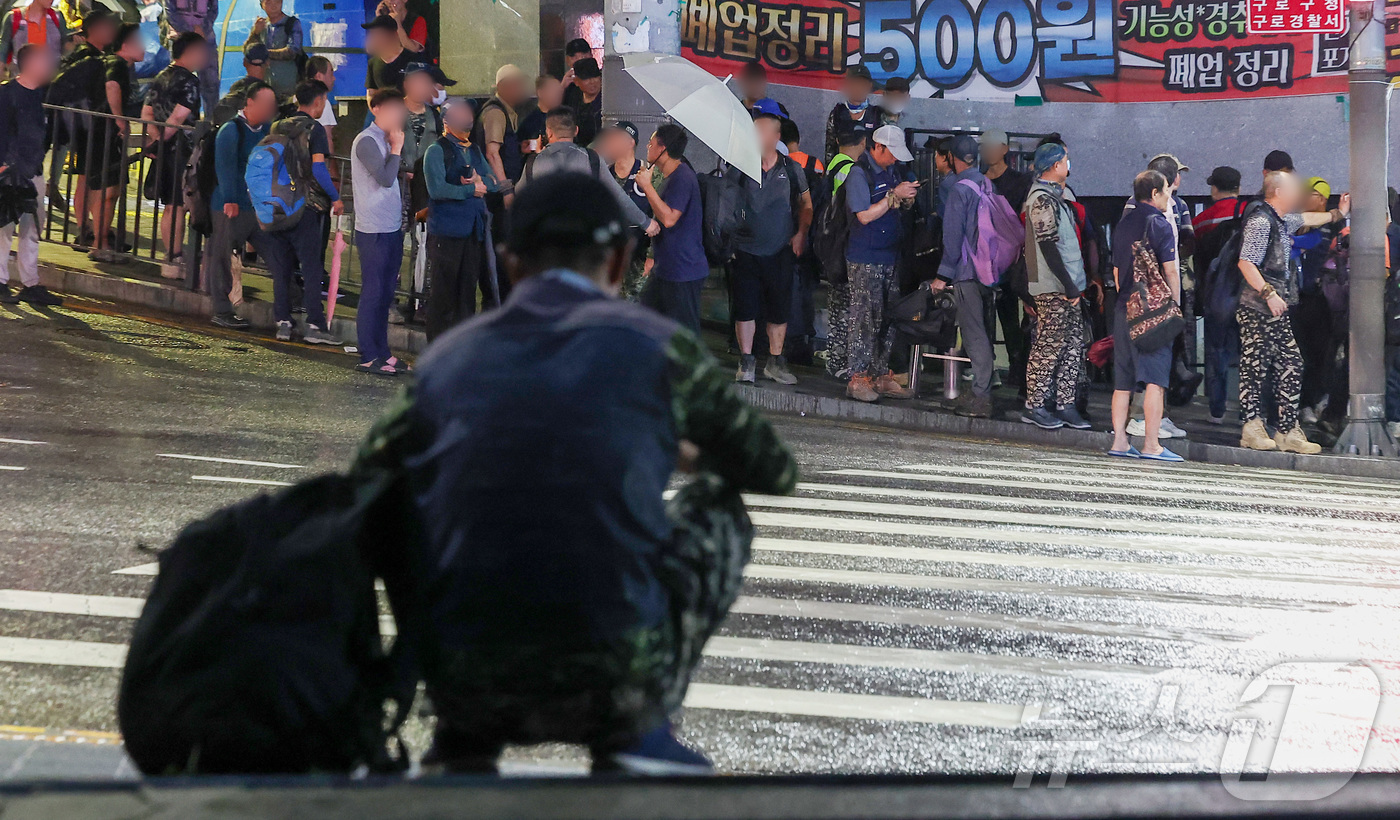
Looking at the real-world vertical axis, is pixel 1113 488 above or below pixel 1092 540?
above

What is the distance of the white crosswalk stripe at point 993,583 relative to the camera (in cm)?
532

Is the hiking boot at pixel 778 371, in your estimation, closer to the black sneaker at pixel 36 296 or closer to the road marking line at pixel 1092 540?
the road marking line at pixel 1092 540

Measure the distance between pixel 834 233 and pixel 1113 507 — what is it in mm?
4797

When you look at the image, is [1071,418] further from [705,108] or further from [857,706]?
[857,706]

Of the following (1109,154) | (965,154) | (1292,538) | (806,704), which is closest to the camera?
(806,704)

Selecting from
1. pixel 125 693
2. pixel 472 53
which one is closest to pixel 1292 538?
pixel 125 693

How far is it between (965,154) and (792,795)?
36.3 feet

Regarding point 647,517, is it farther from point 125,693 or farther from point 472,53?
point 472,53

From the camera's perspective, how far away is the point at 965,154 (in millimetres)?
13086

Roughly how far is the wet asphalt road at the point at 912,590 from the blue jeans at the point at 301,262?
1.63 meters

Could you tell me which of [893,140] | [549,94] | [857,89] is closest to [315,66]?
[549,94]

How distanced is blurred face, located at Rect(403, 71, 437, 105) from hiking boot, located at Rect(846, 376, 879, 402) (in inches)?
175

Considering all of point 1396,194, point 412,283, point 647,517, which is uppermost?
point 1396,194

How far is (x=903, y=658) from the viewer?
18.6 feet
